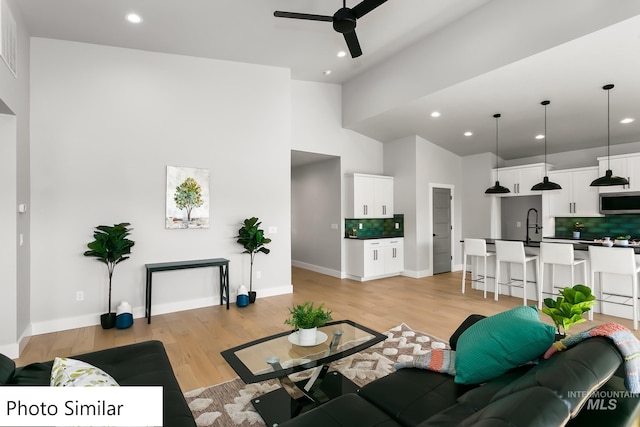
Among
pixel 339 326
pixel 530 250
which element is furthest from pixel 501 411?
pixel 530 250

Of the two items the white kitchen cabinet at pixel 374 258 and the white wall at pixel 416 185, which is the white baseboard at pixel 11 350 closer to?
the white kitchen cabinet at pixel 374 258

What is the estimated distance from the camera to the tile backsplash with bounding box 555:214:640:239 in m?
6.14

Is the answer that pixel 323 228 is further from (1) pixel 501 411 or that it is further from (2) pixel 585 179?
(1) pixel 501 411

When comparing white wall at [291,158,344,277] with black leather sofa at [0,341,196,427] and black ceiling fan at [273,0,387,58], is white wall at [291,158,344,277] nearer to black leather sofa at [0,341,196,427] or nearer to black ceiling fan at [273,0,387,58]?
black ceiling fan at [273,0,387,58]

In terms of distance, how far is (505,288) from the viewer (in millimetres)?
5605

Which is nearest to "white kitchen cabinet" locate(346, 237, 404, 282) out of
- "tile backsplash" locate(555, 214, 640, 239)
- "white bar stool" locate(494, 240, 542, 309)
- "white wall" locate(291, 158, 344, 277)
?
"white wall" locate(291, 158, 344, 277)

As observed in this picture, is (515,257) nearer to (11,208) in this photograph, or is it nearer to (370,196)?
(370,196)

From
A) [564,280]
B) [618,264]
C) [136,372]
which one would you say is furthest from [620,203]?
[136,372]

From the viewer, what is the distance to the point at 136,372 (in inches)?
76.6

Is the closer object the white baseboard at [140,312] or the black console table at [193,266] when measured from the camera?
the white baseboard at [140,312]

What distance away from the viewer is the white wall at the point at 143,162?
4.06 meters

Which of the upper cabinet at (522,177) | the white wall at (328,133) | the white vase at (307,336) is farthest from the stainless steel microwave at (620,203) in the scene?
the white vase at (307,336)

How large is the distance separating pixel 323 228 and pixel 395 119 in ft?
9.35

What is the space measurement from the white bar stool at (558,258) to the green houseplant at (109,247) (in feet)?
18.8
